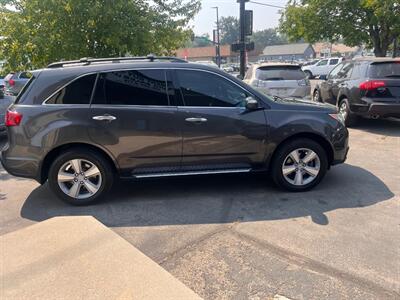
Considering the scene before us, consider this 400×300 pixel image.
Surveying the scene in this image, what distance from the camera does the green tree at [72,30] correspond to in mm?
7207

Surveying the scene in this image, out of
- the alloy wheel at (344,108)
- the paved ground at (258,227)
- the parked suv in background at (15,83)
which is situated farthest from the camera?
the parked suv in background at (15,83)

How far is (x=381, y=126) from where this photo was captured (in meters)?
8.79

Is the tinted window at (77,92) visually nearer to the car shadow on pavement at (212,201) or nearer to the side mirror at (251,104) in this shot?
the car shadow on pavement at (212,201)

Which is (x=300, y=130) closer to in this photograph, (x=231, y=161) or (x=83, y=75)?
(x=231, y=161)

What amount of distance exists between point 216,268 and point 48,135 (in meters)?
2.55

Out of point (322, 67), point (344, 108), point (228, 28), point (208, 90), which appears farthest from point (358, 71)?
point (228, 28)

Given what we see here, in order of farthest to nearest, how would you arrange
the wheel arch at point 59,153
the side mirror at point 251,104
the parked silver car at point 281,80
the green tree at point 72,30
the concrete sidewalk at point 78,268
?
the parked silver car at point 281,80
the green tree at point 72,30
the side mirror at point 251,104
the wheel arch at point 59,153
the concrete sidewalk at point 78,268

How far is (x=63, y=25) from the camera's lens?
7418mm

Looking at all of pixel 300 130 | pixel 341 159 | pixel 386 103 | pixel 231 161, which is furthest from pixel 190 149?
pixel 386 103

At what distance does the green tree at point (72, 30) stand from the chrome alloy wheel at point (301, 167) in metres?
4.77

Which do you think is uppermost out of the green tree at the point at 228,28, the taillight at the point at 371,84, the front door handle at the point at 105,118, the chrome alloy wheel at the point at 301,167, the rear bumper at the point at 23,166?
the green tree at the point at 228,28

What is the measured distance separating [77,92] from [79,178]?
1.05m

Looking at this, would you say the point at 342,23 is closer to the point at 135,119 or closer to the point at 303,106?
the point at 303,106

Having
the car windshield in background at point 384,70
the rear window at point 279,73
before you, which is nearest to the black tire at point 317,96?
the rear window at point 279,73
